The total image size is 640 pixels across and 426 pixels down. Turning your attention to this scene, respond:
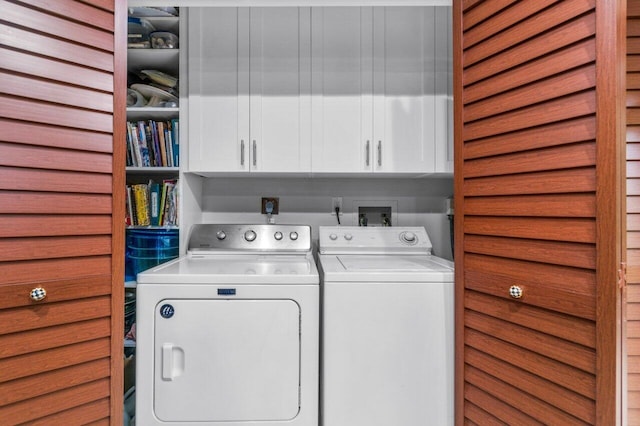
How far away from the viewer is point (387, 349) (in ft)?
4.41

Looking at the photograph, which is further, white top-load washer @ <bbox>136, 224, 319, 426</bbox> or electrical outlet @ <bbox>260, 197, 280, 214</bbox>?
electrical outlet @ <bbox>260, 197, 280, 214</bbox>

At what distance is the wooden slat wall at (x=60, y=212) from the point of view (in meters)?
0.99

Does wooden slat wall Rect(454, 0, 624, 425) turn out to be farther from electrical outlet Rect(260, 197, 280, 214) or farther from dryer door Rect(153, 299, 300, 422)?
electrical outlet Rect(260, 197, 280, 214)

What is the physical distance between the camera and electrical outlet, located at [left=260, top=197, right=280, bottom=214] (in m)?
2.22

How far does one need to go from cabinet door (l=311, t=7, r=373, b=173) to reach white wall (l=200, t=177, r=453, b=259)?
0.37 m

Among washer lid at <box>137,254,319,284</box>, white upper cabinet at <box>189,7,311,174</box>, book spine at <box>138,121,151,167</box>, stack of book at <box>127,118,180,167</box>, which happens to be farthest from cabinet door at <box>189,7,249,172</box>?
washer lid at <box>137,254,319,284</box>

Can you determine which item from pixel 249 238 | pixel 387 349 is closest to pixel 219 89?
pixel 249 238

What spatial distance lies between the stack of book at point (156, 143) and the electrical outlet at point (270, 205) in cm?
61

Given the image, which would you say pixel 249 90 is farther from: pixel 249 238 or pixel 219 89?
pixel 249 238

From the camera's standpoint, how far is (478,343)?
120 cm

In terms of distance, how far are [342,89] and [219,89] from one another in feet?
2.34

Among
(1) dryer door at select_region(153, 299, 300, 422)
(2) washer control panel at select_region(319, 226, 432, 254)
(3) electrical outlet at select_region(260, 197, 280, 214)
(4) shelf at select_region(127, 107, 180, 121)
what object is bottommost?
(1) dryer door at select_region(153, 299, 300, 422)

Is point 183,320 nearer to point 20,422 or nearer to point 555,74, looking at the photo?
point 20,422

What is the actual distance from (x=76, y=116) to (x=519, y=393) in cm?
173
